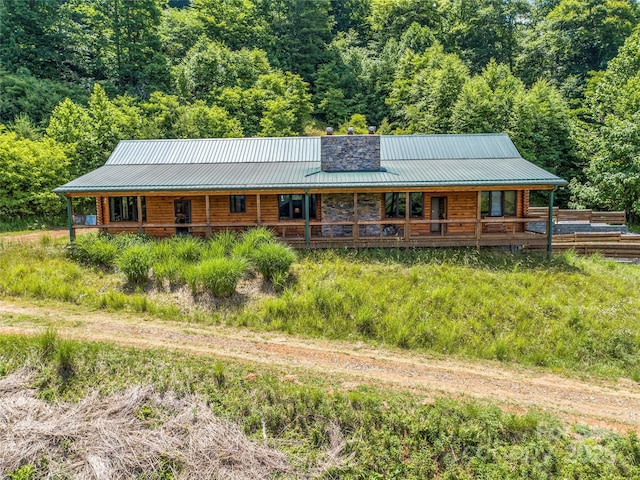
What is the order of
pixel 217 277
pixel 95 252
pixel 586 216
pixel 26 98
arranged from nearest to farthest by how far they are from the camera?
pixel 217 277
pixel 95 252
pixel 586 216
pixel 26 98

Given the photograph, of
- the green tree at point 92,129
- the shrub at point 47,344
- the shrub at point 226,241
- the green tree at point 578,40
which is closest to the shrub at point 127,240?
the shrub at point 226,241

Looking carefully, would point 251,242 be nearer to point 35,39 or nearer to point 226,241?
point 226,241

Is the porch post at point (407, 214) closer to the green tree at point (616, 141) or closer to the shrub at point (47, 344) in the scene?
the shrub at point (47, 344)

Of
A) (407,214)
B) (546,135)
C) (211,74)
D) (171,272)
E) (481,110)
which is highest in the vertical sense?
(211,74)

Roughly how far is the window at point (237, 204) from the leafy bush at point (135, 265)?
514 cm

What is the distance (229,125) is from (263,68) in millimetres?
12515

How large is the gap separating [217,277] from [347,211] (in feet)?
22.1

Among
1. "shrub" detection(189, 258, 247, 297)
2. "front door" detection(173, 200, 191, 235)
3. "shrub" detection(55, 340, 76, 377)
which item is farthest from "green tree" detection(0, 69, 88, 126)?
"shrub" detection(55, 340, 76, 377)

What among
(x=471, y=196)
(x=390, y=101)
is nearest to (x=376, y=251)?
(x=471, y=196)

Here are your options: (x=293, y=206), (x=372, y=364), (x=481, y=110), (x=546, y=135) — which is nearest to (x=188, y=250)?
(x=293, y=206)

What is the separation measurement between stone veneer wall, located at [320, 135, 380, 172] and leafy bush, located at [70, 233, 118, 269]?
8.38 meters

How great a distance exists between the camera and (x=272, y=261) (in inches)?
478

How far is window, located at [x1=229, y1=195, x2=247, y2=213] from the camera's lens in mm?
16828

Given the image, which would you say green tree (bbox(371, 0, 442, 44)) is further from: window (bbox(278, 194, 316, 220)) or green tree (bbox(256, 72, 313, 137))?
window (bbox(278, 194, 316, 220))
